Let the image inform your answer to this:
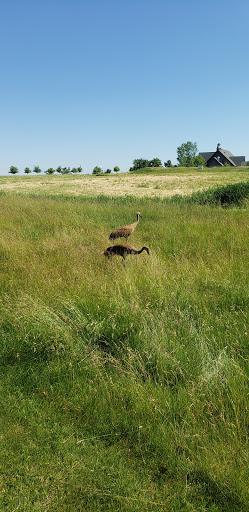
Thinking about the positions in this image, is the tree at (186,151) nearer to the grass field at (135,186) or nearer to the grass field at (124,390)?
the grass field at (135,186)

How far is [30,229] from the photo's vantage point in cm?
895

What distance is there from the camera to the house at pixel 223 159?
82688mm

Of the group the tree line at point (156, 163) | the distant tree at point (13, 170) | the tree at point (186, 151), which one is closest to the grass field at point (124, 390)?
the tree line at point (156, 163)

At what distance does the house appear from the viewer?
8269 centimetres

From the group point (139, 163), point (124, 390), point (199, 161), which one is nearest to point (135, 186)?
point (124, 390)

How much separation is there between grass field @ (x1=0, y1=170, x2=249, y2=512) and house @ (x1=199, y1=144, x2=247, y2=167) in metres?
83.8

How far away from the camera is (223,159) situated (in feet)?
275

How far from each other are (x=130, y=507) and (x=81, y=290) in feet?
8.46

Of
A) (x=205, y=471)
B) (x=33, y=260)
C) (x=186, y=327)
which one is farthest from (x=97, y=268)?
(x=205, y=471)

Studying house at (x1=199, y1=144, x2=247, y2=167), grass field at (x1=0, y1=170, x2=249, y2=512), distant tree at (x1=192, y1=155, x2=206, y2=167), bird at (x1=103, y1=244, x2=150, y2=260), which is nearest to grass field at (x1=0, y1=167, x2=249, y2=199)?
bird at (x1=103, y1=244, x2=150, y2=260)

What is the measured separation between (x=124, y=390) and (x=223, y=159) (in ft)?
292

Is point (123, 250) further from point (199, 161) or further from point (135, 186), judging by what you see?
point (199, 161)

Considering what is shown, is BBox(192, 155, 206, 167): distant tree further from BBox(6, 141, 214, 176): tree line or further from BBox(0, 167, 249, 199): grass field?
BBox(0, 167, 249, 199): grass field

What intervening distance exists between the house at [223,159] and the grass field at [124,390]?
3297 inches
